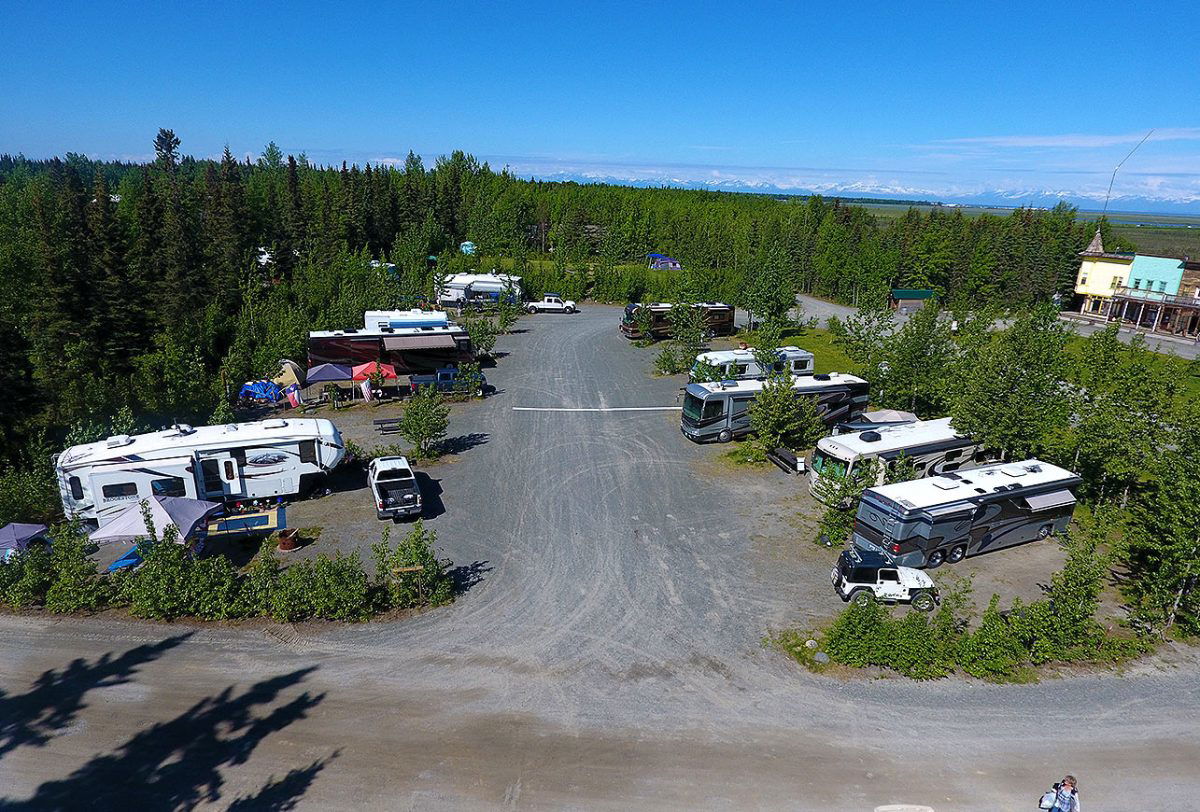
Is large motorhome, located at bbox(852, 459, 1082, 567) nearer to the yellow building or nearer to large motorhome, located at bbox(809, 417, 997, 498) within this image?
large motorhome, located at bbox(809, 417, 997, 498)

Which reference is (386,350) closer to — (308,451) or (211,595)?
(308,451)

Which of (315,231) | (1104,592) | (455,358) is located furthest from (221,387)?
(315,231)

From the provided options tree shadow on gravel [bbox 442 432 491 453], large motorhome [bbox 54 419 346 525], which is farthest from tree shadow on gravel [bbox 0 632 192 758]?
tree shadow on gravel [bbox 442 432 491 453]

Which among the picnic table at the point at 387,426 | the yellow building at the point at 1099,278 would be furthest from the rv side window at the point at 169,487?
the yellow building at the point at 1099,278

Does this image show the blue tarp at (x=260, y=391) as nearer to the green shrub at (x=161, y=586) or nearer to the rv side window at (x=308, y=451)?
the rv side window at (x=308, y=451)

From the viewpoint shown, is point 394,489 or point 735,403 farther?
point 735,403

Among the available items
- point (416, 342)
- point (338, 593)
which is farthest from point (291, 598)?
point (416, 342)

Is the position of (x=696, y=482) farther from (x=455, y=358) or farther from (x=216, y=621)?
(x=455, y=358)
